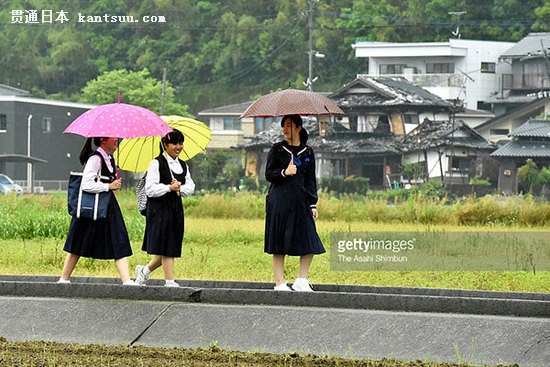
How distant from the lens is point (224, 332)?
7199 mm

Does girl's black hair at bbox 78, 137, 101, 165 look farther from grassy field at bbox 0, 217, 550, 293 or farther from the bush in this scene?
the bush

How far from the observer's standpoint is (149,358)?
21.7 ft

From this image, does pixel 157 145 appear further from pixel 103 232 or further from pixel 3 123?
pixel 3 123

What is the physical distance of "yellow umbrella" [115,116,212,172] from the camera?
32.6 ft

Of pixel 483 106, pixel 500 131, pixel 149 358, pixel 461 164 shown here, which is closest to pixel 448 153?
pixel 461 164

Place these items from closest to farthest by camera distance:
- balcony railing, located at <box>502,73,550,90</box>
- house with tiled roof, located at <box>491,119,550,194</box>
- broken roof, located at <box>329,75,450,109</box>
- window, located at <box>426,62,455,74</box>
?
house with tiled roof, located at <box>491,119,550,194</box>
broken roof, located at <box>329,75,450,109</box>
balcony railing, located at <box>502,73,550,90</box>
window, located at <box>426,62,455,74</box>

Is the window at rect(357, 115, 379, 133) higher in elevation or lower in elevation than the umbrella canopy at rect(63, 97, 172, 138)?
higher

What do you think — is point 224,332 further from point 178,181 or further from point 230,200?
point 230,200

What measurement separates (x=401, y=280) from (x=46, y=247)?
5829 millimetres

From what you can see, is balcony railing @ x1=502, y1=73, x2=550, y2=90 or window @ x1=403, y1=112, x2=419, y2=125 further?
balcony railing @ x1=502, y1=73, x2=550, y2=90

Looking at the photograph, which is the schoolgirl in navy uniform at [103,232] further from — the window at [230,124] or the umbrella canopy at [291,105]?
the window at [230,124]

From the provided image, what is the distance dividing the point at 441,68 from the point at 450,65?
498 millimetres

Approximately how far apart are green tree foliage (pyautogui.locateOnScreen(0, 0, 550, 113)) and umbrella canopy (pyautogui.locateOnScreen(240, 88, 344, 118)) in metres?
52.8

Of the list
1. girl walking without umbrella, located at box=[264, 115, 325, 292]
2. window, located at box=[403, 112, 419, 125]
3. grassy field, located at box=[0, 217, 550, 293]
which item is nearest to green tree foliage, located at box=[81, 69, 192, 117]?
window, located at box=[403, 112, 419, 125]
